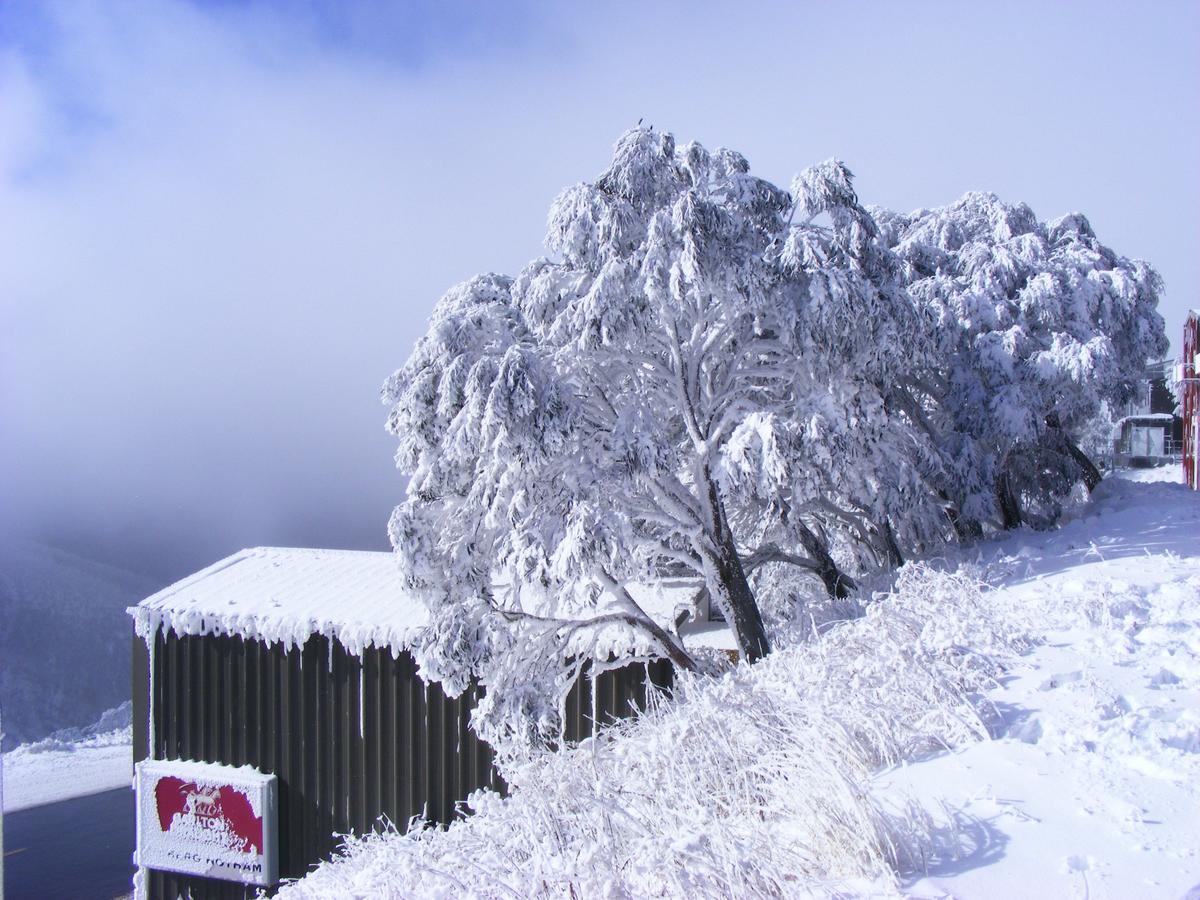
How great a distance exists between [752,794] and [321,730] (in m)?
9.96

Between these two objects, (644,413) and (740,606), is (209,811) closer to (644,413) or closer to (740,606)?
(740,606)

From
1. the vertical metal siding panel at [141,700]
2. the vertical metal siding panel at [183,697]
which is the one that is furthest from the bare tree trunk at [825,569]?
the vertical metal siding panel at [141,700]

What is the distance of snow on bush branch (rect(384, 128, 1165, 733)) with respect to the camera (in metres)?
8.81

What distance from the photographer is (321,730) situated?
498 inches

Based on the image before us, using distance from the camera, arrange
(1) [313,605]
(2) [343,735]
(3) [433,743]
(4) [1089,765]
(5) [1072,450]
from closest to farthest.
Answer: (4) [1089,765]
(3) [433,743]
(2) [343,735]
(1) [313,605]
(5) [1072,450]

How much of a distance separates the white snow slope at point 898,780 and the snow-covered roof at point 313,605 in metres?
4.98

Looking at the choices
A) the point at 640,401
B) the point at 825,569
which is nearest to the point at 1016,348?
the point at 825,569

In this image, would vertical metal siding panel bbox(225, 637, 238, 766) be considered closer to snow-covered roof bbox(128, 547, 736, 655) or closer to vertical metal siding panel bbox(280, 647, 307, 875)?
snow-covered roof bbox(128, 547, 736, 655)

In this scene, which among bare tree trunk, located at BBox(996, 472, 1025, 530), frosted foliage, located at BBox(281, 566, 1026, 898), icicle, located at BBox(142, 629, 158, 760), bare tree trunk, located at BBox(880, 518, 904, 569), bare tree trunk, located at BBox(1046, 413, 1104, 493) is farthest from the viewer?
bare tree trunk, located at BBox(1046, 413, 1104, 493)

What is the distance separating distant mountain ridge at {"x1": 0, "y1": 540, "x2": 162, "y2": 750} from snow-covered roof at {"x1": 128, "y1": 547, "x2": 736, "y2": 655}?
19.0 m

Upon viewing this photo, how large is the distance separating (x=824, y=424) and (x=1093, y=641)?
11.9 feet

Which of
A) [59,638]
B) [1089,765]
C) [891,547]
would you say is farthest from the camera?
[59,638]

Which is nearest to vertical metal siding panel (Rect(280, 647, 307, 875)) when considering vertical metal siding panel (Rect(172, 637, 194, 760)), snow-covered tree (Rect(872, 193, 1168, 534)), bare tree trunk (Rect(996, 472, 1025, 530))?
vertical metal siding panel (Rect(172, 637, 194, 760))

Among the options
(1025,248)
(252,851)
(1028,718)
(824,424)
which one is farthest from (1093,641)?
(252,851)
